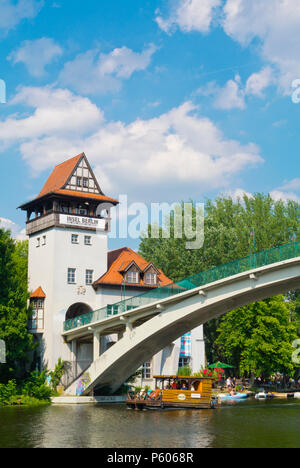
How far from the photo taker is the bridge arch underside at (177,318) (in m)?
35.9

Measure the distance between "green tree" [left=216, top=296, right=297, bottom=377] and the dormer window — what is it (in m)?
11.5

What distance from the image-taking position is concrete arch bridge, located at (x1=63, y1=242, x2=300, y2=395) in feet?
116

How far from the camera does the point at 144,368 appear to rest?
49812 mm

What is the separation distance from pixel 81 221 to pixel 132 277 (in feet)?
20.1

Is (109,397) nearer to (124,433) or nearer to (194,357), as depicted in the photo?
(194,357)

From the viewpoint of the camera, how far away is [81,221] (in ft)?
159

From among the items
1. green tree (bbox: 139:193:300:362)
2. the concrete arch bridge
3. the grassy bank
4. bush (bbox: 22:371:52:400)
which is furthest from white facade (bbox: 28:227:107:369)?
green tree (bbox: 139:193:300:362)

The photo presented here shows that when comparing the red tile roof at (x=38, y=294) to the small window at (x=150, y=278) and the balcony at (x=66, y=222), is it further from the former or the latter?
the small window at (x=150, y=278)

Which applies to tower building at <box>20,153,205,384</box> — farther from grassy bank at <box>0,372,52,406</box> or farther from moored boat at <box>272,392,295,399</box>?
moored boat at <box>272,392,295,399</box>

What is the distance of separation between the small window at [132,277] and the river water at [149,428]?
47.7ft

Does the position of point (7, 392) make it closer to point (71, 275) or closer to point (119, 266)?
point (71, 275)

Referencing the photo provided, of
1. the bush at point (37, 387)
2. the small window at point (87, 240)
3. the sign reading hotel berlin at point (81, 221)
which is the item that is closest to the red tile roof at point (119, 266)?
the small window at point (87, 240)

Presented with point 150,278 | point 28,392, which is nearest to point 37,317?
point 28,392
